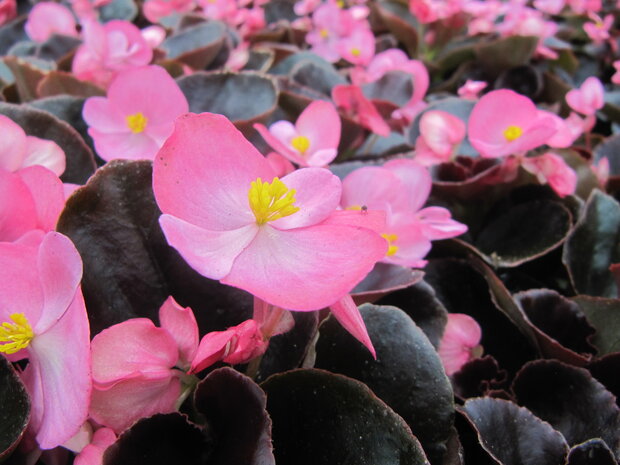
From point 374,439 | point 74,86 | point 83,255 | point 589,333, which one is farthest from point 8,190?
point 589,333

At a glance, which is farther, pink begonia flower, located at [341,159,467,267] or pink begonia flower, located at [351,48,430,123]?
pink begonia flower, located at [351,48,430,123]

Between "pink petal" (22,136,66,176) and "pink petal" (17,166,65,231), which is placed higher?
"pink petal" (17,166,65,231)

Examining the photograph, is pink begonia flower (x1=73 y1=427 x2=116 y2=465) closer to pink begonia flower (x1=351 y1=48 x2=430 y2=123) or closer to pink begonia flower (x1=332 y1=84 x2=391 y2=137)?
pink begonia flower (x1=332 y1=84 x2=391 y2=137)

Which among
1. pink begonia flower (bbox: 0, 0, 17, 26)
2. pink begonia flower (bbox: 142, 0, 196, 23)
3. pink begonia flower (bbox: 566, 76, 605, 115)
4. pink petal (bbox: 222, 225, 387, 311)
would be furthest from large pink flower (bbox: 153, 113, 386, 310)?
pink begonia flower (bbox: 0, 0, 17, 26)

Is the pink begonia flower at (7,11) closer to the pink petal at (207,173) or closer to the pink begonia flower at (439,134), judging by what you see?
the pink begonia flower at (439,134)

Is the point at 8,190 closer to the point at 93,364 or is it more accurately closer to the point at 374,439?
the point at 93,364
